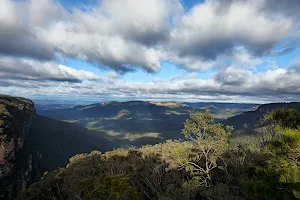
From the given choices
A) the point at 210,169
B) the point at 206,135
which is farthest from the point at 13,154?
the point at 206,135

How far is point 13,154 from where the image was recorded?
4845 inches

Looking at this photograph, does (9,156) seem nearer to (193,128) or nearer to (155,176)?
(155,176)

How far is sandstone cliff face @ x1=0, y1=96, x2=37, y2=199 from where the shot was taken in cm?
10919

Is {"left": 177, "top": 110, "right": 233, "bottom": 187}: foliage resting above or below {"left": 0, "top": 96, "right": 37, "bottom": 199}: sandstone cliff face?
above

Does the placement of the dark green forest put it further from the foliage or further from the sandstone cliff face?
the sandstone cliff face

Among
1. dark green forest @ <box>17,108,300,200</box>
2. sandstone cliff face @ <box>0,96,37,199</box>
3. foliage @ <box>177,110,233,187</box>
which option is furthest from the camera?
sandstone cliff face @ <box>0,96,37,199</box>

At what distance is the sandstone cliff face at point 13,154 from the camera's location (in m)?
109

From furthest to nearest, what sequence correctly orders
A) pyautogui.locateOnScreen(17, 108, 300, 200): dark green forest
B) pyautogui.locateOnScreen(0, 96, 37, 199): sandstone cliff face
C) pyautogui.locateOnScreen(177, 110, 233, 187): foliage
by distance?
1. pyautogui.locateOnScreen(0, 96, 37, 199): sandstone cliff face
2. pyautogui.locateOnScreen(177, 110, 233, 187): foliage
3. pyautogui.locateOnScreen(17, 108, 300, 200): dark green forest

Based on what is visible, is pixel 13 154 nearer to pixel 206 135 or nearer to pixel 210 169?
pixel 210 169

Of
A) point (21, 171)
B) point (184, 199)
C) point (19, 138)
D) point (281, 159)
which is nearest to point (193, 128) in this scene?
point (281, 159)

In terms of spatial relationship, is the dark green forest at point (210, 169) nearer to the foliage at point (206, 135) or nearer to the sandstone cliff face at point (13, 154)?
the foliage at point (206, 135)

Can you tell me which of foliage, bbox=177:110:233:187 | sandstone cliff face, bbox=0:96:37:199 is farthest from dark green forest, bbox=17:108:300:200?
sandstone cliff face, bbox=0:96:37:199

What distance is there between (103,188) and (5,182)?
119681 mm

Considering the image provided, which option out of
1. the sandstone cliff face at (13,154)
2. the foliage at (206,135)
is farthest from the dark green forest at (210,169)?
the sandstone cliff face at (13,154)
